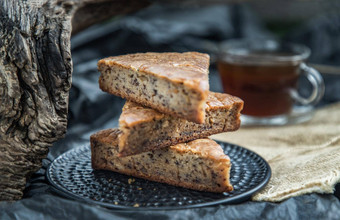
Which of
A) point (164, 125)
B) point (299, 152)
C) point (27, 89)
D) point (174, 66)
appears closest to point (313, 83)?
point (299, 152)

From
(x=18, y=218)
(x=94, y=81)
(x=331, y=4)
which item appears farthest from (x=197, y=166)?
(x=331, y=4)

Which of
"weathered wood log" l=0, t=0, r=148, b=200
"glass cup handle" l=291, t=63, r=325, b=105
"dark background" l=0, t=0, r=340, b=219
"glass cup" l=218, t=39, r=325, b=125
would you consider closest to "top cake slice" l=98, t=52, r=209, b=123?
"weathered wood log" l=0, t=0, r=148, b=200

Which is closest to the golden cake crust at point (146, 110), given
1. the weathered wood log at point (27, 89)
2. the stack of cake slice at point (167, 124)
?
the stack of cake slice at point (167, 124)

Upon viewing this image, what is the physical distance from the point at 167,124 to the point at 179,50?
2445 mm

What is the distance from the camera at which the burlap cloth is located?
6.82ft

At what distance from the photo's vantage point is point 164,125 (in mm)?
2096

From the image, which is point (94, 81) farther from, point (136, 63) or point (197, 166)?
point (197, 166)

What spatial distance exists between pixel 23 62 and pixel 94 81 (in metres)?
1.68

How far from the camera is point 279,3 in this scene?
19.7ft

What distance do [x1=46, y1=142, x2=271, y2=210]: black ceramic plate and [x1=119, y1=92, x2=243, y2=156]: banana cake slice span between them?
0.19 metres

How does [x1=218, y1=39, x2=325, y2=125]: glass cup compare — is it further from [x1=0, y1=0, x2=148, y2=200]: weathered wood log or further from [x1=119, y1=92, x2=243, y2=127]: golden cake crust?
[x1=0, y1=0, x2=148, y2=200]: weathered wood log

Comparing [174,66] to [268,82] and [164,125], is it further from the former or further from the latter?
[268,82]

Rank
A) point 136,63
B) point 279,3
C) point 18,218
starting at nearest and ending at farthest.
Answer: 1. point 18,218
2. point 136,63
3. point 279,3

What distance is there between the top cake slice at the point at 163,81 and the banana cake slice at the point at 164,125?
0.24 ft
